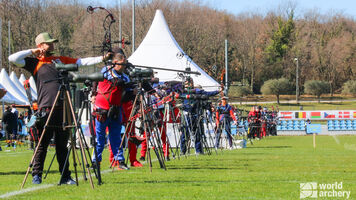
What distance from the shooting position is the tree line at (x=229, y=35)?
61.3 metres

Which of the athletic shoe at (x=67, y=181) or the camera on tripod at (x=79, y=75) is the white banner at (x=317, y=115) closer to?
the athletic shoe at (x=67, y=181)

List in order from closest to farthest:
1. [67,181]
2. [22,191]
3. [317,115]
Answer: [22,191]
[67,181]
[317,115]

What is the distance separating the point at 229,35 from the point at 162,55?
74.5 meters

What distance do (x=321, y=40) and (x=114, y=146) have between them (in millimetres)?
87063

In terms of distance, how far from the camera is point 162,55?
24.2 meters

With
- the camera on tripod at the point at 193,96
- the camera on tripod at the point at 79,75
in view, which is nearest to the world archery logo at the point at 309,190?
the camera on tripod at the point at 79,75

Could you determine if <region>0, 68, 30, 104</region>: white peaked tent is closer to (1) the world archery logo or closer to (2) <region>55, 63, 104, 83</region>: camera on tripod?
(2) <region>55, 63, 104, 83</region>: camera on tripod

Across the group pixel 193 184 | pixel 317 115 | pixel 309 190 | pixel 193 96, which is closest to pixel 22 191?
pixel 193 184

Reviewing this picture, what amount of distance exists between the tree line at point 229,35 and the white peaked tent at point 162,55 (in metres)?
27.4

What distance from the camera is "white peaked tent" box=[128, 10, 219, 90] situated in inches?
928

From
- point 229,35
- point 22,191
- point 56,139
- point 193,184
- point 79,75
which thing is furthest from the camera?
point 229,35

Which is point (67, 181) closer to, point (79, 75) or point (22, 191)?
point (22, 191)

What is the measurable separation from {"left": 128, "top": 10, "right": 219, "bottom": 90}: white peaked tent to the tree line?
27418mm

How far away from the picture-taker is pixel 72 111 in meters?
6.77
